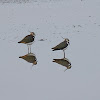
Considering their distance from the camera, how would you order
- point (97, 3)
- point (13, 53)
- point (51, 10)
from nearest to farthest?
1. point (13, 53)
2. point (51, 10)
3. point (97, 3)

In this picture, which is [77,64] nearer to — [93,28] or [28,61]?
[28,61]

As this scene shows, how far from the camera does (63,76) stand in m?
5.50

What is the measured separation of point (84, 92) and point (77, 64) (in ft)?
5.26

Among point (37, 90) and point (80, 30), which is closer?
point (37, 90)

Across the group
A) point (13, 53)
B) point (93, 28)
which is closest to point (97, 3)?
point (93, 28)

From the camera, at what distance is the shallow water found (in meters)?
4.81

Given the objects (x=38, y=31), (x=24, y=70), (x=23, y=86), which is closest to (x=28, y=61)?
(x=24, y=70)

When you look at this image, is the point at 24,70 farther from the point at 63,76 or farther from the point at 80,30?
the point at 80,30

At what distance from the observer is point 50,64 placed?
250 inches

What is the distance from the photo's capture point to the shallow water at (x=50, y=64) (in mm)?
4809

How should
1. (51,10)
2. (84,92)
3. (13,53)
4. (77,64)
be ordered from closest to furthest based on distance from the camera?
(84,92)
(77,64)
(13,53)
(51,10)

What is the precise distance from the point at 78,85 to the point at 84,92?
32cm

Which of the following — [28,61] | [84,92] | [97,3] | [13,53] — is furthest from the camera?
[97,3]

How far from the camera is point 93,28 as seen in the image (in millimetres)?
11844
